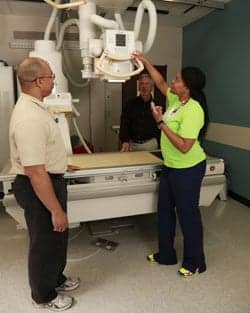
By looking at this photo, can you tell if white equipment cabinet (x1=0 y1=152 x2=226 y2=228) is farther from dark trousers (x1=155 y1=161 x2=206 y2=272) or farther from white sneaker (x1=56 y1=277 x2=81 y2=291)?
white sneaker (x1=56 y1=277 x2=81 y2=291)

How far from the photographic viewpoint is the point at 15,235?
284cm

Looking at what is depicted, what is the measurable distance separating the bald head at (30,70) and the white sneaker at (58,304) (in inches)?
50.6

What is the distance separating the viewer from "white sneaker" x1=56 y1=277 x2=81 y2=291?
1.98 metres

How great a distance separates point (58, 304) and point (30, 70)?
4.42 ft

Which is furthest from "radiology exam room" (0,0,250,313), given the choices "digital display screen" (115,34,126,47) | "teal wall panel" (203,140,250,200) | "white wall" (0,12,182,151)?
"white wall" (0,12,182,151)

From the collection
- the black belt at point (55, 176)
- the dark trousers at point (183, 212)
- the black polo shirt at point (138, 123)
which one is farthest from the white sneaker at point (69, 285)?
the black polo shirt at point (138, 123)

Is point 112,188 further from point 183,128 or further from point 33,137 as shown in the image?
point 33,137

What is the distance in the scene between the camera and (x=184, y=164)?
6.59ft

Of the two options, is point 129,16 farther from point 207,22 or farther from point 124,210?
point 124,210

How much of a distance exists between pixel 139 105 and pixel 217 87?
1404 mm

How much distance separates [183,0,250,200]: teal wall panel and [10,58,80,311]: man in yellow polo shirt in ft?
8.52

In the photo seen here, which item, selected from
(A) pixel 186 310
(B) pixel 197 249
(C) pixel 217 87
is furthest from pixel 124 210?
(C) pixel 217 87

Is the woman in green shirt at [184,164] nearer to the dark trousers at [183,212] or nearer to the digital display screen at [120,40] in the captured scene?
the dark trousers at [183,212]

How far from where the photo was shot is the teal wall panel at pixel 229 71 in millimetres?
3484
